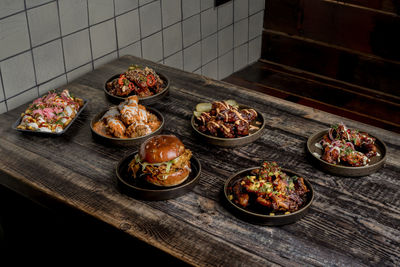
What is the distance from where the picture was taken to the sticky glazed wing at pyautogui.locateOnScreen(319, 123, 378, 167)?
1.84m

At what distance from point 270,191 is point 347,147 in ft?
1.50

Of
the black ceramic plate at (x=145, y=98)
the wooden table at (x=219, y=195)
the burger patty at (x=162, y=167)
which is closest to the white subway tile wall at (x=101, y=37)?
the wooden table at (x=219, y=195)

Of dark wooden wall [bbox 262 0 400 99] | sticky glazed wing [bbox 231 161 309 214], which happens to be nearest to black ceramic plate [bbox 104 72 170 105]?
sticky glazed wing [bbox 231 161 309 214]

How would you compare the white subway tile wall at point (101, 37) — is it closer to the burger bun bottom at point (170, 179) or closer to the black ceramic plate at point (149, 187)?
the black ceramic plate at point (149, 187)

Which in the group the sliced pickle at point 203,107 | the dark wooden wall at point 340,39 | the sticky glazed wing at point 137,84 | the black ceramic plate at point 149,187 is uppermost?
the sticky glazed wing at point 137,84

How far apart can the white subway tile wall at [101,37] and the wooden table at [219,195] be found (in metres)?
0.24

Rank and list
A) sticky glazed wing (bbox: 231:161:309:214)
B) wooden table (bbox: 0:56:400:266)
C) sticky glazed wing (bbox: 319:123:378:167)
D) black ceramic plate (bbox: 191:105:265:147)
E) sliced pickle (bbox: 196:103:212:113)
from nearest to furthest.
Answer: wooden table (bbox: 0:56:400:266) → sticky glazed wing (bbox: 231:161:309:214) → sticky glazed wing (bbox: 319:123:378:167) → black ceramic plate (bbox: 191:105:265:147) → sliced pickle (bbox: 196:103:212:113)

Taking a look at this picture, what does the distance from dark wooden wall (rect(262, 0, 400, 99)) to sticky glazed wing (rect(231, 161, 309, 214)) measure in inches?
97.0

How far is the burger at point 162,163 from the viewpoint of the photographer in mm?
1714

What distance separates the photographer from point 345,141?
75.6 inches

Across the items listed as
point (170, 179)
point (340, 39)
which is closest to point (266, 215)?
point (170, 179)

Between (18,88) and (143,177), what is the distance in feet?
3.33

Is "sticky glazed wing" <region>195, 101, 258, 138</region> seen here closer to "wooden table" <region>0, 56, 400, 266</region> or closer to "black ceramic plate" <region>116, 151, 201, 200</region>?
"wooden table" <region>0, 56, 400, 266</region>

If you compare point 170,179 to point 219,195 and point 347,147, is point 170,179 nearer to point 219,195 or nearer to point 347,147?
point 219,195
